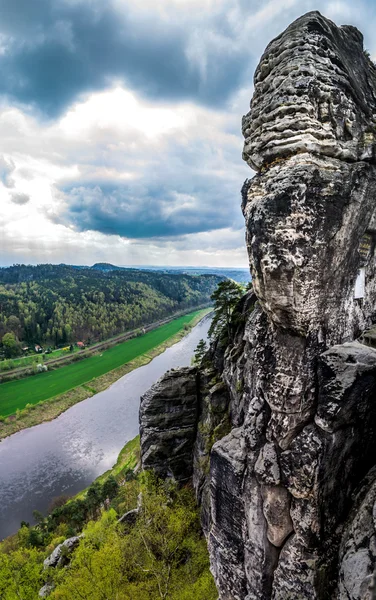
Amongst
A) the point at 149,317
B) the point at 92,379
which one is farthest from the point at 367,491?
the point at 149,317

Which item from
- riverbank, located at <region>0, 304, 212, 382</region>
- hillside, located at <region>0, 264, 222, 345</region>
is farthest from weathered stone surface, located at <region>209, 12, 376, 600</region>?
hillside, located at <region>0, 264, 222, 345</region>

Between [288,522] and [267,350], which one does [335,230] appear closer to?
[267,350]

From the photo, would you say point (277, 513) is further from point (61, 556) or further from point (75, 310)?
point (75, 310)

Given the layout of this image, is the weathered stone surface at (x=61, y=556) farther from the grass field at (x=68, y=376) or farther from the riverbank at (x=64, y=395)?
the grass field at (x=68, y=376)

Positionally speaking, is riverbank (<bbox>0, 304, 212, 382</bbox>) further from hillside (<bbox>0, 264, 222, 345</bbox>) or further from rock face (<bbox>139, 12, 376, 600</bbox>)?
rock face (<bbox>139, 12, 376, 600</bbox>)

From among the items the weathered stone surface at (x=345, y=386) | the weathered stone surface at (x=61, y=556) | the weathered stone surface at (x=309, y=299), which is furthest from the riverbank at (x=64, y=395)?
the weathered stone surface at (x=345, y=386)

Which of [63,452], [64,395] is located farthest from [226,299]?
[64,395]
